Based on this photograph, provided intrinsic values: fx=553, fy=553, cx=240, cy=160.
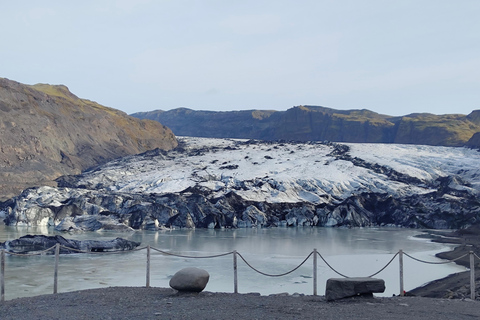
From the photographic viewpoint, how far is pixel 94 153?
184ft

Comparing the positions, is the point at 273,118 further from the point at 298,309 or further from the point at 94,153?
the point at 298,309

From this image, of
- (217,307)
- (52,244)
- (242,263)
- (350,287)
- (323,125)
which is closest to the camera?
(217,307)

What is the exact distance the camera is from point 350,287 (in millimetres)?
8539

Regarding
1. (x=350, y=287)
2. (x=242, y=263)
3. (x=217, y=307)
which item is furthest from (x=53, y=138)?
(x=350, y=287)

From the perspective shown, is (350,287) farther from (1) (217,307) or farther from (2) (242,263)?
(2) (242,263)

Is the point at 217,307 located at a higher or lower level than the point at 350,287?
lower

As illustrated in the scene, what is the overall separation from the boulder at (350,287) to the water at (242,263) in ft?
11.4

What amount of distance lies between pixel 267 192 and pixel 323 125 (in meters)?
62.0

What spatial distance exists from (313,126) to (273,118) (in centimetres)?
1613

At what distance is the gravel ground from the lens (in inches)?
286

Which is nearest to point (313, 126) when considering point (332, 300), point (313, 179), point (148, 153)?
point (148, 153)

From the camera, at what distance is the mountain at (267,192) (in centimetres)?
3183

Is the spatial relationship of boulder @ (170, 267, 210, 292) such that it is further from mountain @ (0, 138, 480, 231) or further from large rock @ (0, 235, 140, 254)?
mountain @ (0, 138, 480, 231)

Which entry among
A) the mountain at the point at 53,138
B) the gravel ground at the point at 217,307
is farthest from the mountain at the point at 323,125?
the gravel ground at the point at 217,307
